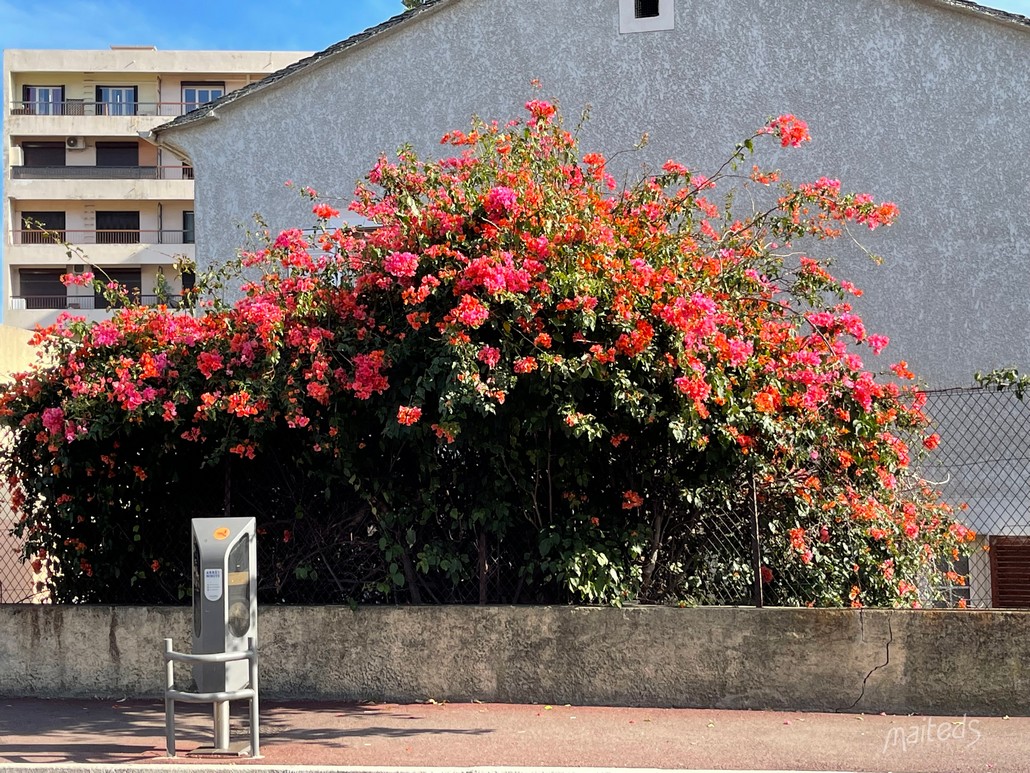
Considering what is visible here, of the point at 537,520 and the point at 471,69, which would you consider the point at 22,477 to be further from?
the point at 471,69

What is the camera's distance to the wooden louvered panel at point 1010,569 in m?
11.0

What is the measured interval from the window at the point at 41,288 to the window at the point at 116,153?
5.22 m

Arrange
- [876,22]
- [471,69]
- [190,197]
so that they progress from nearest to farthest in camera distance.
Result: 1. [876,22]
2. [471,69]
3. [190,197]

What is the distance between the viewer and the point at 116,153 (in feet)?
162

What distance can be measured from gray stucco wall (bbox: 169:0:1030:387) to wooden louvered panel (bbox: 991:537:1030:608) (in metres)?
2.23

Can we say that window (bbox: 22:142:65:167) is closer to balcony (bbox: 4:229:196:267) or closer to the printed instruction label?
balcony (bbox: 4:229:196:267)

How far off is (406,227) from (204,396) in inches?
71.5

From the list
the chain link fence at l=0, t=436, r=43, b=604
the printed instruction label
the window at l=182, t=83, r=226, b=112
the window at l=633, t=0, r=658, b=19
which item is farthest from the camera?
the window at l=182, t=83, r=226, b=112

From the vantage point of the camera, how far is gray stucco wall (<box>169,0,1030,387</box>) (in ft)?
41.9

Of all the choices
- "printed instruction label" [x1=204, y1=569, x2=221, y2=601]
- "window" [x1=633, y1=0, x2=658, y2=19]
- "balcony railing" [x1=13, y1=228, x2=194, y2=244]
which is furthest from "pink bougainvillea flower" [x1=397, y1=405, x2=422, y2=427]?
"balcony railing" [x1=13, y1=228, x2=194, y2=244]

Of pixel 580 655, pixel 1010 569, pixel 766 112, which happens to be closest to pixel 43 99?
pixel 766 112

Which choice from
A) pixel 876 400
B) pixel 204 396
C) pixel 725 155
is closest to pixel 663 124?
pixel 725 155

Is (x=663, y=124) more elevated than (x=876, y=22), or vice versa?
(x=876, y=22)

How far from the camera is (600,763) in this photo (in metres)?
6.92
